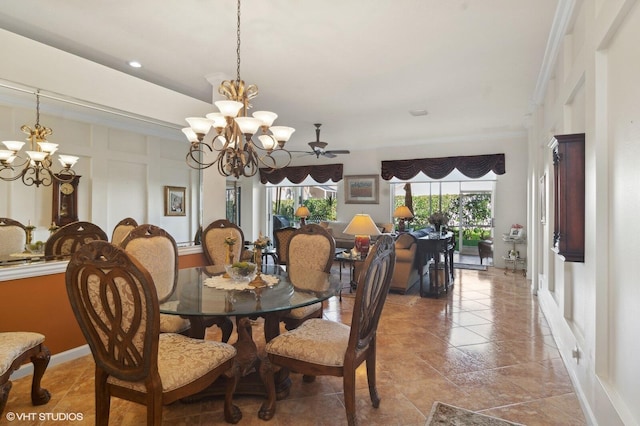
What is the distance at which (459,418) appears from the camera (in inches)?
83.0

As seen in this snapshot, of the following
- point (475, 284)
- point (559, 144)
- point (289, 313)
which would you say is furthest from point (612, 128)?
point (475, 284)

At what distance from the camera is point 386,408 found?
222cm

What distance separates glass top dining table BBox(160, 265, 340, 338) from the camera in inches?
74.5

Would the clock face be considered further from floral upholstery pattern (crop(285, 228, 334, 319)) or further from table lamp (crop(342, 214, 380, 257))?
table lamp (crop(342, 214, 380, 257))

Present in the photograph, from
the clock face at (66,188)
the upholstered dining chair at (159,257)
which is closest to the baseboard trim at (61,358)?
the upholstered dining chair at (159,257)

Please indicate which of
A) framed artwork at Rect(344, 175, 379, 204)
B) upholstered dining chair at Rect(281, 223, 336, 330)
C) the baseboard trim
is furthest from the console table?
the baseboard trim

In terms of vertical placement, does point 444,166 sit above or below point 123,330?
above

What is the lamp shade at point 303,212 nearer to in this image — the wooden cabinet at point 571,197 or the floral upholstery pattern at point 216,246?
the floral upholstery pattern at point 216,246

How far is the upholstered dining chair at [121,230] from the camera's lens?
3.42m

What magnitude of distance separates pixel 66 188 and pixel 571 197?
392 cm

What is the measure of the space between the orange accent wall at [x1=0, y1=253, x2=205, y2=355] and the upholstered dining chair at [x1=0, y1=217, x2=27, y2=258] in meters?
0.25

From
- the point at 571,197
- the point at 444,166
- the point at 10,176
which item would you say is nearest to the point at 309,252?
the point at 571,197

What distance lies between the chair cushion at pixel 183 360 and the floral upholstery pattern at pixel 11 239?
163cm

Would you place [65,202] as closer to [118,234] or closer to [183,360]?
[118,234]
